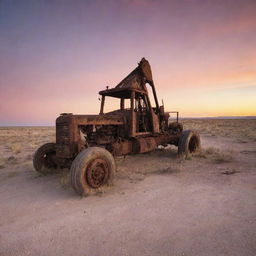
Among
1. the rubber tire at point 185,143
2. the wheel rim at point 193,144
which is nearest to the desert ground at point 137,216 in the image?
the rubber tire at point 185,143

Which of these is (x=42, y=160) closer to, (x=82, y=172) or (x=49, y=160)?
(x=49, y=160)

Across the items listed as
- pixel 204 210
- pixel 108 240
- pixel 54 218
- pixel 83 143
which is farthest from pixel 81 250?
pixel 83 143

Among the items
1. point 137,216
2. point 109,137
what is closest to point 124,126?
point 109,137

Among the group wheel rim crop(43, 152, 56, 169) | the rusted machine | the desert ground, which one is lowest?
the desert ground

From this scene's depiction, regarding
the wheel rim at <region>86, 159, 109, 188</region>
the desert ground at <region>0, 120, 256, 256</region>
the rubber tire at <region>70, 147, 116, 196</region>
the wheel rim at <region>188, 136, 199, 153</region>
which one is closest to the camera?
the desert ground at <region>0, 120, 256, 256</region>

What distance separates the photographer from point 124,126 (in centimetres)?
714

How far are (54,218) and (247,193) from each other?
156 inches

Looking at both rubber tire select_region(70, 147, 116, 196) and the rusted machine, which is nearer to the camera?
rubber tire select_region(70, 147, 116, 196)

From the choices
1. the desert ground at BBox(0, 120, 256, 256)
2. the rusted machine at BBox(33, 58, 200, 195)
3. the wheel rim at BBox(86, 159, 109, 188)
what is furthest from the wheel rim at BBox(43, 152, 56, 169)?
the wheel rim at BBox(86, 159, 109, 188)

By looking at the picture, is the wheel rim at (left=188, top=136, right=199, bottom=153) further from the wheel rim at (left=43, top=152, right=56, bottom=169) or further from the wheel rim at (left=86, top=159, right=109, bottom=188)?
the wheel rim at (left=43, top=152, right=56, bottom=169)

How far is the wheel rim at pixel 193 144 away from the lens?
9.52m

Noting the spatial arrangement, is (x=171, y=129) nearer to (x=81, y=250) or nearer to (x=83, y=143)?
(x=83, y=143)

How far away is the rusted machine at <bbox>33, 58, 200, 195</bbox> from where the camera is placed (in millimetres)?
5074

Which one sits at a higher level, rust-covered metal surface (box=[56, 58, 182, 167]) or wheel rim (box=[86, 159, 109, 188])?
rust-covered metal surface (box=[56, 58, 182, 167])
